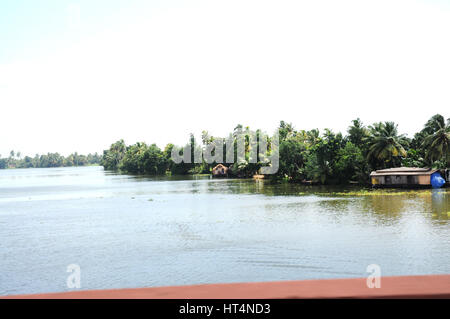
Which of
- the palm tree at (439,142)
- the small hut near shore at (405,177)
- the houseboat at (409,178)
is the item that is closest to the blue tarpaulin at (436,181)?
the houseboat at (409,178)

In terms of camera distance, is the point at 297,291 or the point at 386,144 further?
the point at 386,144

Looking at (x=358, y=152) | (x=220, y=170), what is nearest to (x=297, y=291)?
(x=358, y=152)

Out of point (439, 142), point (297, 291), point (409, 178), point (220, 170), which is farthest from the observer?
point (220, 170)

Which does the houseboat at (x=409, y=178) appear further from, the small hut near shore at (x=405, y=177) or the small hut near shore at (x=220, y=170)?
the small hut near shore at (x=220, y=170)

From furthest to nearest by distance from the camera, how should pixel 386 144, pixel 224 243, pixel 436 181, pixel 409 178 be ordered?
pixel 386 144 < pixel 409 178 < pixel 436 181 < pixel 224 243

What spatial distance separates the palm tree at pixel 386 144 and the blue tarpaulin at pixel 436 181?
18.0ft

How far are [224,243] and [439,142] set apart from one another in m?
29.8

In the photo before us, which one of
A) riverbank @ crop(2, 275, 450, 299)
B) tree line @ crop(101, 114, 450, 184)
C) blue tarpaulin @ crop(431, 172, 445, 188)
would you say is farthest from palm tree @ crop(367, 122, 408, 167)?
riverbank @ crop(2, 275, 450, 299)

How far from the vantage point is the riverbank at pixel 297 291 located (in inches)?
105

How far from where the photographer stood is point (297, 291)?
2943 millimetres

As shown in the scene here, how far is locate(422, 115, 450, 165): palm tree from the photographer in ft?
121

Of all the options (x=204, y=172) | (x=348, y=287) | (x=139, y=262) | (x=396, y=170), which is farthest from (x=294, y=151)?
(x=348, y=287)

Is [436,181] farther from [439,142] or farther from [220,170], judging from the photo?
[220,170]
